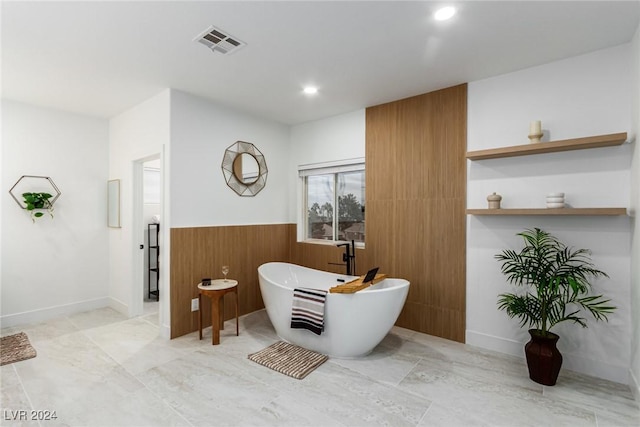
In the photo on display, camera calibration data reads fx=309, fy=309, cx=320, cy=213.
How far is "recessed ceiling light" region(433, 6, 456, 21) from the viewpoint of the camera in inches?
76.4

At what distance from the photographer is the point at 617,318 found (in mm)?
2369

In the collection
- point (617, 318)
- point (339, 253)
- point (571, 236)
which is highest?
point (571, 236)

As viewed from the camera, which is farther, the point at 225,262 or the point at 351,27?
the point at 225,262

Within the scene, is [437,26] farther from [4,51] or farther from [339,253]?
[4,51]

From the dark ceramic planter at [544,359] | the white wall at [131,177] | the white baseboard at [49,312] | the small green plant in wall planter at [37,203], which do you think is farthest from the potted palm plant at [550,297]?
the small green plant in wall planter at [37,203]

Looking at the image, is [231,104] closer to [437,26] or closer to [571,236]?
[437,26]

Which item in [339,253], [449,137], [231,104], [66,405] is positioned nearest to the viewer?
[66,405]

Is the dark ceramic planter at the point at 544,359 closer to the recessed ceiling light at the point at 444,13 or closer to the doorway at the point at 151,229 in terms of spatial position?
the recessed ceiling light at the point at 444,13

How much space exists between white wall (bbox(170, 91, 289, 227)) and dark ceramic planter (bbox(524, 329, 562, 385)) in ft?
10.5

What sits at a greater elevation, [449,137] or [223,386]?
[449,137]

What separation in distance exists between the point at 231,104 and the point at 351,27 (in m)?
1.99

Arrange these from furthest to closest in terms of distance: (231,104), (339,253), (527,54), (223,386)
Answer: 1. (339,253)
2. (231,104)
3. (527,54)
4. (223,386)

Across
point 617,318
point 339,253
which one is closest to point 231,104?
point 339,253

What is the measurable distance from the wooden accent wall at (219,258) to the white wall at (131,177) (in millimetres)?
126
